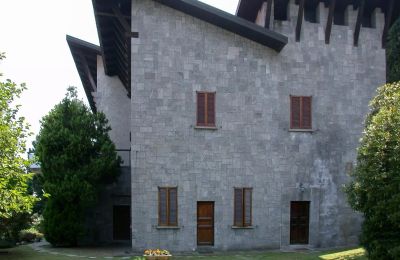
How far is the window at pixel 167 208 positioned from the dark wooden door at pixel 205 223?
1.03 m

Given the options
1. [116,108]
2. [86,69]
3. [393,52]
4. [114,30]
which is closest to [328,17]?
[393,52]

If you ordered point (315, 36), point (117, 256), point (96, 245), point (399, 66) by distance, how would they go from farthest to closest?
point (399, 66) → point (96, 245) → point (315, 36) → point (117, 256)

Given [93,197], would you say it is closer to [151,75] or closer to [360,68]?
[151,75]

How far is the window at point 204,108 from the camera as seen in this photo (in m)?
20.9

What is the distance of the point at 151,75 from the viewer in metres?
20.6

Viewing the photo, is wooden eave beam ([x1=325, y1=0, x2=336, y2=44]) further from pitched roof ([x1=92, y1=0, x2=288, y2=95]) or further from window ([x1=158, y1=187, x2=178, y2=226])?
window ([x1=158, y1=187, x2=178, y2=226])

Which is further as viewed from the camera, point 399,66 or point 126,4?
point 399,66

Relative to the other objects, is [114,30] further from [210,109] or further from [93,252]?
[93,252]

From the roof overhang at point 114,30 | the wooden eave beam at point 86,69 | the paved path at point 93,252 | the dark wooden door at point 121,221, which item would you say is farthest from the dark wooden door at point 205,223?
the wooden eave beam at point 86,69

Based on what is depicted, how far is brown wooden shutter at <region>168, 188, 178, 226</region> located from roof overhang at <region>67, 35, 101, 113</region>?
1137 centimetres

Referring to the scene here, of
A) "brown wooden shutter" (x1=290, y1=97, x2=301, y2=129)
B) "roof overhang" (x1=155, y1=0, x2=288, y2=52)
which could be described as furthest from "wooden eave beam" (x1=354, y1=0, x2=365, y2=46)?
"brown wooden shutter" (x1=290, y1=97, x2=301, y2=129)

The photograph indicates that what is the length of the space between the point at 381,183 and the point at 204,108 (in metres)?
8.35

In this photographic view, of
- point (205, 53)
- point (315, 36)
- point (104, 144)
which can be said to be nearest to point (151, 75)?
point (205, 53)

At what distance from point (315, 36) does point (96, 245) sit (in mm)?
14205
